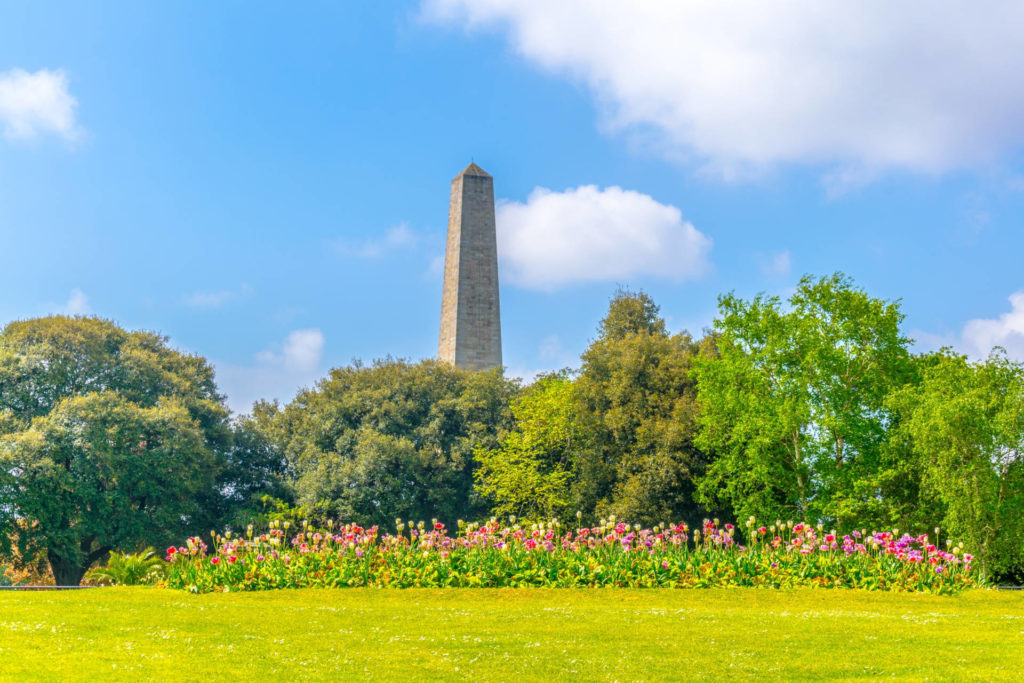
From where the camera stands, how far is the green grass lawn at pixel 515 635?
31.9 ft

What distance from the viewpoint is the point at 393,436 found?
131ft

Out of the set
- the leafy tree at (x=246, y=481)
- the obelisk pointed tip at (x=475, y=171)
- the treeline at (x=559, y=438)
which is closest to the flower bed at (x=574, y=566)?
the treeline at (x=559, y=438)

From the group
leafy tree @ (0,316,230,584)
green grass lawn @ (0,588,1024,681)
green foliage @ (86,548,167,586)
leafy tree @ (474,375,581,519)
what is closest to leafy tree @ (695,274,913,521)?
leafy tree @ (474,375,581,519)

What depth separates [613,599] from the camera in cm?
1583

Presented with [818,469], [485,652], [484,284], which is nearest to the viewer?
[485,652]

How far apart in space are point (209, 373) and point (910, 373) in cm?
3044

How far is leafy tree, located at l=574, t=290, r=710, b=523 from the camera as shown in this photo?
30.4 metres

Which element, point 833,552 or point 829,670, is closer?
point 829,670

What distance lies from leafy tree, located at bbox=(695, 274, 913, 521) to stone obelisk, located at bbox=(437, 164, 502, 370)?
18.0m

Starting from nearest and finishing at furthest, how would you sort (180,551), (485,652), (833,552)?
(485,652) → (833,552) → (180,551)

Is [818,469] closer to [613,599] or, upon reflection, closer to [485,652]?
[613,599]

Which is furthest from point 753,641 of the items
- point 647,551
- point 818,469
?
point 818,469

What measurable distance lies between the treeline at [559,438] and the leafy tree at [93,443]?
0.08 meters

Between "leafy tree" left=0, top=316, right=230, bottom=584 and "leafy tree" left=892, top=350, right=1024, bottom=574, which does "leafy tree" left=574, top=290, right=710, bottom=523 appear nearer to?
"leafy tree" left=892, top=350, right=1024, bottom=574
